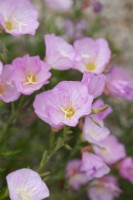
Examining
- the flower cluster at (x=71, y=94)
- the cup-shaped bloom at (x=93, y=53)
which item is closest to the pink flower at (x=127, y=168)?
the flower cluster at (x=71, y=94)

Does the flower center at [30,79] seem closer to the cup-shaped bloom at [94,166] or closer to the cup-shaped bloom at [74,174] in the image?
the cup-shaped bloom at [94,166]

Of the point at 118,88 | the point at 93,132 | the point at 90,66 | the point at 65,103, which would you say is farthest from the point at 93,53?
the point at 65,103

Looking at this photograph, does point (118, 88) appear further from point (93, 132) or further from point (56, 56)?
point (56, 56)

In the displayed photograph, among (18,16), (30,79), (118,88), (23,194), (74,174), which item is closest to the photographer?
(23,194)

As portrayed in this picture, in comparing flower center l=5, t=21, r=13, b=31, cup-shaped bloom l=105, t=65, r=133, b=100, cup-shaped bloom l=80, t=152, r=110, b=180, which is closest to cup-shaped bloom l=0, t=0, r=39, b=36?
flower center l=5, t=21, r=13, b=31

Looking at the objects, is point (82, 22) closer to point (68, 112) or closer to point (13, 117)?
point (13, 117)

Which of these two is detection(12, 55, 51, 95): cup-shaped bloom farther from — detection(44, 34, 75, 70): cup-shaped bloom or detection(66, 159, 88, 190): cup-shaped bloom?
detection(66, 159, 88, 190): cup-shaped bloom
